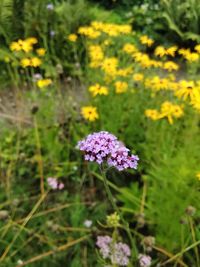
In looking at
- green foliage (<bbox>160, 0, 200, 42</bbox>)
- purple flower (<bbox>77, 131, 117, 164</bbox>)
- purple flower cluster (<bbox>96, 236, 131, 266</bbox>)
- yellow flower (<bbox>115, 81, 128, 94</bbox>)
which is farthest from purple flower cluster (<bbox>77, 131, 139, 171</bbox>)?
green foliage (<bbox>160, 0, 200, 42</bbox>)

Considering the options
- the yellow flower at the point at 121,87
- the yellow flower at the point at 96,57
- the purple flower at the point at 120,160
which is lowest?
the yellow flower at the point at 121,87

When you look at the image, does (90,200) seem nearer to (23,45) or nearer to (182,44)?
(23,45)

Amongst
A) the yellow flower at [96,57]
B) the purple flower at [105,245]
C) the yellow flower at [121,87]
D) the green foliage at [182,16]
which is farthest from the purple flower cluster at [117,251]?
the green foliage at [182,16]

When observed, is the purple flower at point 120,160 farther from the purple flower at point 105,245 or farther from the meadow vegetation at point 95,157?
the purple flower at point 105,245

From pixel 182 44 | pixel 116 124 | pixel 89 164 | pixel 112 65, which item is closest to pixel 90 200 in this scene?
pixel 89 164

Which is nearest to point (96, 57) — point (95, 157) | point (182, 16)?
point (95, 157)

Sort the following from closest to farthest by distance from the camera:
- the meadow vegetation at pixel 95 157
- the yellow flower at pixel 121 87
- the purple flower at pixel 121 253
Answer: the purple flower at pixel 121 253, the meadow vegetation at pixel 95 157, the yellow flower at pixel 121 87

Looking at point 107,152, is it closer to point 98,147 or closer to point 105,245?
point 98,147

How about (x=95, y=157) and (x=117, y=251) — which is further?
(x=117, y=251)

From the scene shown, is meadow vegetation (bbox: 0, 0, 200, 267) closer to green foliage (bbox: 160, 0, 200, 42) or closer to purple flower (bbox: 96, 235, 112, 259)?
purple flower (bbox: 96, 235, 112, 259)

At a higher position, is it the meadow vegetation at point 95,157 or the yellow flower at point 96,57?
the yellow flower at point 96,57
